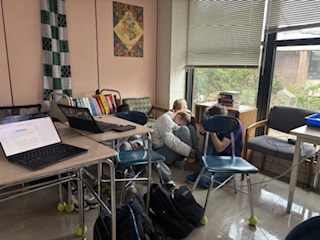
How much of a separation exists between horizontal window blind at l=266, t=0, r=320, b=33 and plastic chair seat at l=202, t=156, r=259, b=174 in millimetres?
1832

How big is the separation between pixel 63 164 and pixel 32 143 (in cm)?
→ 33

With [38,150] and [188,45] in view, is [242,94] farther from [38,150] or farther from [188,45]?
[38,150]

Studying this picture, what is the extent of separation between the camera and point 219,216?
2246 mm

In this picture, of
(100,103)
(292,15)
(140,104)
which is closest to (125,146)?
(100,103)

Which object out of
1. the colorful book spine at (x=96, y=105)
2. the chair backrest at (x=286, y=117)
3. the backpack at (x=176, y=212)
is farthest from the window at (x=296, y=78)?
the colorful book spine at (x=96, y=105)

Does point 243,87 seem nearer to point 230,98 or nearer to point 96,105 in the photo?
point 230,98

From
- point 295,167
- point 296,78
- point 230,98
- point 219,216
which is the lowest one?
point 219,216

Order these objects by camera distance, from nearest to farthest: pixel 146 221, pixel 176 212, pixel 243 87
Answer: pixel 146 221, pixel 176 212, pixel 243 87

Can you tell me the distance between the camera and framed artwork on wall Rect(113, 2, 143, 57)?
149 inches

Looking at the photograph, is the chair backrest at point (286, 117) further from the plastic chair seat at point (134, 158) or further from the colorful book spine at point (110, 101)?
the colorful book spine at point (110, 101)

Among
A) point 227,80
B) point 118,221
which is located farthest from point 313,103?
point 118,221

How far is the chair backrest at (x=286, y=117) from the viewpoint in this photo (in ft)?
9.55

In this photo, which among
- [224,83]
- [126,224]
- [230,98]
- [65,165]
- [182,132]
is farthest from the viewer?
[224,83]

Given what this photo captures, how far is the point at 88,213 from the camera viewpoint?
7.48 feet
